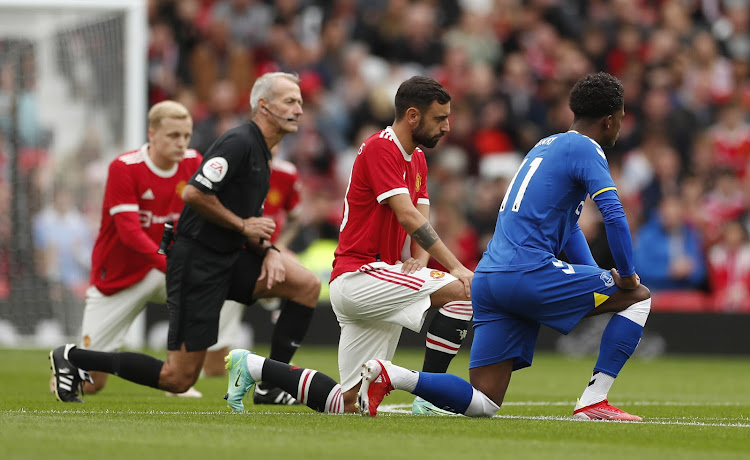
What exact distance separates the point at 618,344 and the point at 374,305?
1484 mm

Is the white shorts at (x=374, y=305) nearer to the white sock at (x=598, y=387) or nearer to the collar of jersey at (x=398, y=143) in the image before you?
the collar of jersey at (x=398, y=143)

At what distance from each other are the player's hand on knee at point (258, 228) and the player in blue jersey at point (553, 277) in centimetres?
153

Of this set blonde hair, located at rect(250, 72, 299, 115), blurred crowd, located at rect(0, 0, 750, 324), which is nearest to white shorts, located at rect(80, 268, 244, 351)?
blonde hair, located at rect(250, 72, 299, 115)

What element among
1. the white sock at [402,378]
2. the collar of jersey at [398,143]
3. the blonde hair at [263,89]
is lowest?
the white sock at [402,378]

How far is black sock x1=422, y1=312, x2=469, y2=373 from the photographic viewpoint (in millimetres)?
7629

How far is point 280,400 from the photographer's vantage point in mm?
8734

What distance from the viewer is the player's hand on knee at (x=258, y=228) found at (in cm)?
812

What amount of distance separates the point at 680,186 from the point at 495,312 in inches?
442

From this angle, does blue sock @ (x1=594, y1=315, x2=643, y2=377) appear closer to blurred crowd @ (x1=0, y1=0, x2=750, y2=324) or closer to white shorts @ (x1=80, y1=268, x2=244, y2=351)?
white shorts @ (x1=80, y1=268, x2=244, y2=351)

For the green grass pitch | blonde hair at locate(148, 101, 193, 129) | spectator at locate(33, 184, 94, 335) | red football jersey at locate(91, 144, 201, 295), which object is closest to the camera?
the green grass pitch

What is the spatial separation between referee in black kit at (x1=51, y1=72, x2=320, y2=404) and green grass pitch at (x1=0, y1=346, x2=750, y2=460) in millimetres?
261

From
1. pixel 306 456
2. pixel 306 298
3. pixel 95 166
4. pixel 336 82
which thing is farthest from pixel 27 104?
pixel 306 456

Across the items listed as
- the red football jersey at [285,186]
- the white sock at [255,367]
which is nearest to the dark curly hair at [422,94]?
the white sock at [255,367]

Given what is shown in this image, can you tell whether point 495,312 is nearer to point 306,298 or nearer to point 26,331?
point 306,298
